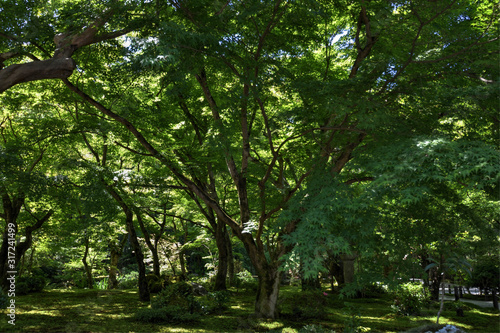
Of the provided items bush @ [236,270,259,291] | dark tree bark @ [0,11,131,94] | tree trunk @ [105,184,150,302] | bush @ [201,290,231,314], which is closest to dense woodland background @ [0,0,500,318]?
dark tree bark @ [0,11,131,94]

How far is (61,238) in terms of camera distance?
16.7m

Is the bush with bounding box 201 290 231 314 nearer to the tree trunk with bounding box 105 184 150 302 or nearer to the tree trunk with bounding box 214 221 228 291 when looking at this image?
the tree trunk with bounding box 214 221 228 291

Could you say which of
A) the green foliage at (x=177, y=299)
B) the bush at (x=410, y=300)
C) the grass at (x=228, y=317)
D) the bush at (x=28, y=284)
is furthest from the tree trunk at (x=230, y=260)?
the bush at (x=28, y=284)

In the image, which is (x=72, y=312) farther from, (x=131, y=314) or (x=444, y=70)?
(x=444, y=70)

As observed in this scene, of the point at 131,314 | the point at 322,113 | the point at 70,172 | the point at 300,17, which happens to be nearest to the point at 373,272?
the point at 322,113

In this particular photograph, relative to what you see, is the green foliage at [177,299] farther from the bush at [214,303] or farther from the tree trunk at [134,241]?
the tree trunk at [134,241]

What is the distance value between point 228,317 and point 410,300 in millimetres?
6341

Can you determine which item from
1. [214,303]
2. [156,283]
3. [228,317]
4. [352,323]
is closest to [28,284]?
[156,283]

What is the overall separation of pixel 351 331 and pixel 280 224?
2.89m

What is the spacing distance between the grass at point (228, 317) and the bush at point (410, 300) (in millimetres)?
295

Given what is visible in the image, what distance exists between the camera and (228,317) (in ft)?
34.5

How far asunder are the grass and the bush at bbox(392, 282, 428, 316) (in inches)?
11.6

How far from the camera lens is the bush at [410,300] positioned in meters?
12.0

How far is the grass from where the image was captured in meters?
8.66
